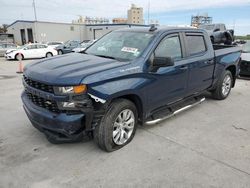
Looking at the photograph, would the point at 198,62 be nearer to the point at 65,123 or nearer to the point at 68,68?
the point at 68,68

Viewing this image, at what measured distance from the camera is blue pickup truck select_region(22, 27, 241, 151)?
3115 millimetres

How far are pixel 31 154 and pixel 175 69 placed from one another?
2.76 m

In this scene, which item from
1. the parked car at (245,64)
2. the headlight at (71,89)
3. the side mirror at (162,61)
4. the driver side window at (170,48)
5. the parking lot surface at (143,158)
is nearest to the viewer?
the parking lot surface at (143,158)

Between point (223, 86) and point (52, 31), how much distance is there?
41.7m

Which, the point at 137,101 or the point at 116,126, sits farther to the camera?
the point at 137,101

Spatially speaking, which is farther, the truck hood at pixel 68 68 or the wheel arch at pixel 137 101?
the wheel arch at pixel 137 101

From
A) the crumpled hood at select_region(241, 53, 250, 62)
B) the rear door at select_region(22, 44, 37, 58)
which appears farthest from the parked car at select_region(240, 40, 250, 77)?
the rear door at select_region(22, 44, 37, 58)

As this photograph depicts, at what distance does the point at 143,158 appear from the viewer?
3.43 metres

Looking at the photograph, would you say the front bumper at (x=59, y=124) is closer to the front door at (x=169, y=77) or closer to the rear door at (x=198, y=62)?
the front door at (x=169, y=77)

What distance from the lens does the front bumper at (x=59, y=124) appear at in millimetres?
3107

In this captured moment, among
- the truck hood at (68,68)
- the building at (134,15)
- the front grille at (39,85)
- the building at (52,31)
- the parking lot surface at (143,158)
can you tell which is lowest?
the parking lot surface at (143,158)

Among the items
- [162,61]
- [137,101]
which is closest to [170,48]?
[162,61]

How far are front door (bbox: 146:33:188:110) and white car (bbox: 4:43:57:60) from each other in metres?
17.5

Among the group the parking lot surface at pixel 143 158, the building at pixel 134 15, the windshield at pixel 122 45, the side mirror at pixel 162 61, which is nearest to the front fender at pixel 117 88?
the side mirror at pixel 162 61
